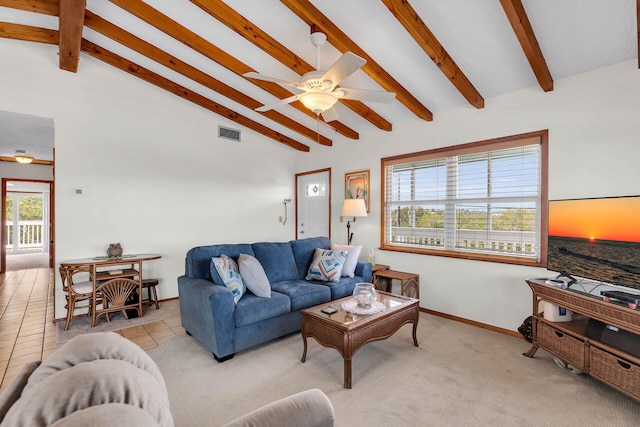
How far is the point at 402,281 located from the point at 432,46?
2559mm

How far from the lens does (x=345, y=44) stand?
270cm

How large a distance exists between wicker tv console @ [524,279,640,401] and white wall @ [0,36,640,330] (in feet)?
2.09

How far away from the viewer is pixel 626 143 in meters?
2.54

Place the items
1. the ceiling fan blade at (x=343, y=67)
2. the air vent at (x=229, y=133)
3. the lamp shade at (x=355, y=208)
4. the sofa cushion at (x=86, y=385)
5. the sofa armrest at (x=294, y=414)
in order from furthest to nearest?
the air vent at (x=229, y=133), the lamp shade at (x=355, y=208), the ceiling fan blade at (x=343, y=67), the sofa armrest at (x=294, y=414), the sofa cushion at (x=86, y=385)

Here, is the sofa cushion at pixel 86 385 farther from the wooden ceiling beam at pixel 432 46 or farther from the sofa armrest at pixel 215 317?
the wooden ceiling beam at pixel 432 46

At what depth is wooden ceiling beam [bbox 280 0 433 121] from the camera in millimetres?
2406

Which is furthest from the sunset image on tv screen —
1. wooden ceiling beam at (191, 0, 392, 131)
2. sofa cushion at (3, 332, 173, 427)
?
sofa cushion at (3, 332, 173, 427)

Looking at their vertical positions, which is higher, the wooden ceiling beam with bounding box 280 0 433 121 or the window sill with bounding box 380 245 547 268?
the wooden ceiling beam with bounding box 280 0 433 121

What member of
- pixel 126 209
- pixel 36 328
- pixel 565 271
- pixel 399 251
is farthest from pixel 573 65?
pixel 36 328

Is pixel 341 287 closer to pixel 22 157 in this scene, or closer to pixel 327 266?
pixel 327 266

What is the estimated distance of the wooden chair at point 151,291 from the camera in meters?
3.96

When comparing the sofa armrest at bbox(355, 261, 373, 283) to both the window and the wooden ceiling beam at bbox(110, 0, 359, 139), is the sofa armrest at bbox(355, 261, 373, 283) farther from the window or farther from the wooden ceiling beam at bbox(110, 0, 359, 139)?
the wooden ceiling beam at bbox(110, 0, 359, 139)

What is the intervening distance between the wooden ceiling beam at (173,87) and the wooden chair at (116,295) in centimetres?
262

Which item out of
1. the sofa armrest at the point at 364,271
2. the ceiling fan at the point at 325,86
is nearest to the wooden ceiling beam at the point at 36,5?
the ceiling fan at the point at 325,86
